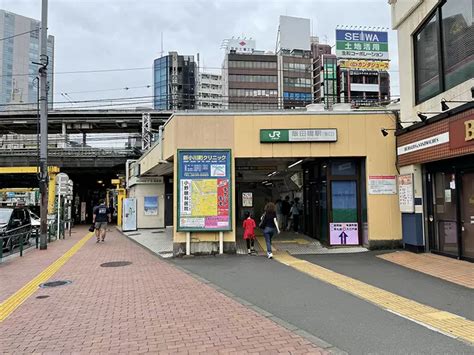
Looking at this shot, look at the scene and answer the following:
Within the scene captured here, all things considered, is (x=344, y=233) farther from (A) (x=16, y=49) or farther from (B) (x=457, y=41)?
(A) (x=16, y=49)

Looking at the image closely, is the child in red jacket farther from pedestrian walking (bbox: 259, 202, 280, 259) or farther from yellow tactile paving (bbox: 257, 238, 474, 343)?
yellow tactile paving (bbox: 257, 238, 474, 343)

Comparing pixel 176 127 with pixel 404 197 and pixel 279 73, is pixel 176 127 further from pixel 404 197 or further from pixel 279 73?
pixel 279 73

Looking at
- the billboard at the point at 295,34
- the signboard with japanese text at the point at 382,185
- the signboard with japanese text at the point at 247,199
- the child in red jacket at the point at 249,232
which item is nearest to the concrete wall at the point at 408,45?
the signboard with japanese text at the point at 382,185

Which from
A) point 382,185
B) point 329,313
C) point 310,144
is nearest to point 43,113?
point 310,144

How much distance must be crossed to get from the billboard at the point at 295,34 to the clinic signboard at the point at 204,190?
88.5 meters

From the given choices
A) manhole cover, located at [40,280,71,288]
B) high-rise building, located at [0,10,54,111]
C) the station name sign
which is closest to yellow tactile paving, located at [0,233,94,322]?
manhole cover, located at [40,280,71,288]

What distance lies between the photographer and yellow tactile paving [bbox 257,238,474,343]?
17.5 feet

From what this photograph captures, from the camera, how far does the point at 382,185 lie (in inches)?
498

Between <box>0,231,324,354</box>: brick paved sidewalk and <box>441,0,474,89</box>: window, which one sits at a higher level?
<box>441,0,474,89</box>: window

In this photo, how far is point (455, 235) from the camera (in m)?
10.4

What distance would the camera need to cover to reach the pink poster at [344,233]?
12.9 m

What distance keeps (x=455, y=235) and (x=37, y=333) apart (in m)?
9.48

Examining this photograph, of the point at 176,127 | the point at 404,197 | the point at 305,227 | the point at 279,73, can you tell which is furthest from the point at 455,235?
the point at 279,73

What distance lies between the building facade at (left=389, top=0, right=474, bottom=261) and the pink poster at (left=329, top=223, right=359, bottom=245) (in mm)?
1493
